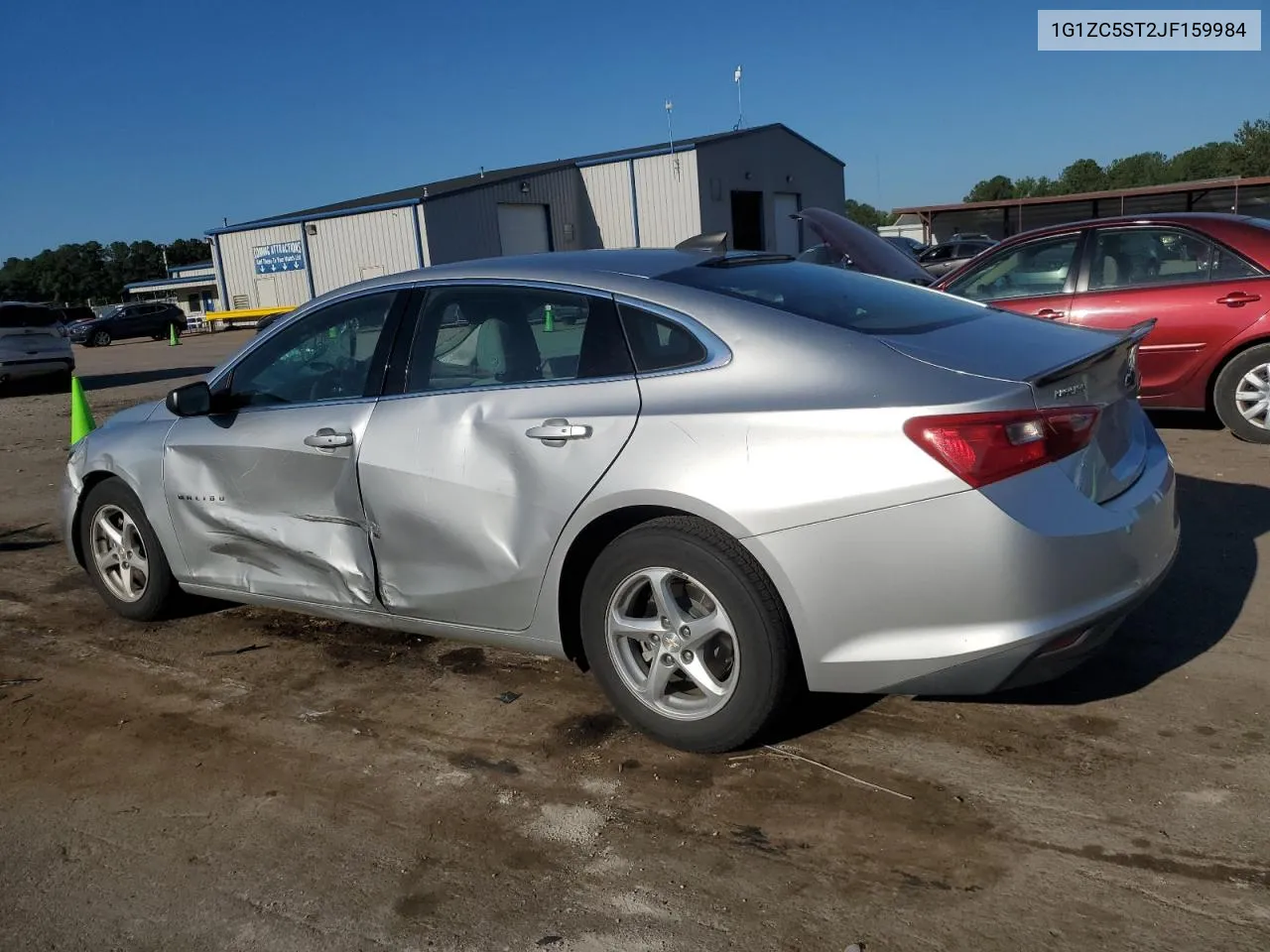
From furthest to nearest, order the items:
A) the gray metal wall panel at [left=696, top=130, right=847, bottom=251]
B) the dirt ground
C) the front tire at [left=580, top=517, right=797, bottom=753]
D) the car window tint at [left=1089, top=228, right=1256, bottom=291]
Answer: the gray metal wall panel at [left=696, top=130, right=847, bottom=251], the car window tint at [left=1089, top=228, right=1256, bottom=291], the front tire at [left=580, top=517, right=797, bottom=753], the dirt ground

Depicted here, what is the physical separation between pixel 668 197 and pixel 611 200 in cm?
242

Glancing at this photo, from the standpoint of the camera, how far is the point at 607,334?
11.2ft

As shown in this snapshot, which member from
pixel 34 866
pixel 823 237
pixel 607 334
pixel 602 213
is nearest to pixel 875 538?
pixel 607 334

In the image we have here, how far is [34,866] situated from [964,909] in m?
2.54

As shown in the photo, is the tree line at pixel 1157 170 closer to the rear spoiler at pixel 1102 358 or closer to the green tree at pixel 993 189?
the green tree at pixel 993 189

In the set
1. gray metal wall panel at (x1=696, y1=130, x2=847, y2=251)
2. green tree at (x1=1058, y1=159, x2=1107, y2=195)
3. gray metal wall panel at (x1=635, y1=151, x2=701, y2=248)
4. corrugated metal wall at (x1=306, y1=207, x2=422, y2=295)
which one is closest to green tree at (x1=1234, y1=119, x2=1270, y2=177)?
green tree at (x1=1058, y1=159, x2=1107, y2=195)

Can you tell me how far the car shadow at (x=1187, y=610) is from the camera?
358 cm

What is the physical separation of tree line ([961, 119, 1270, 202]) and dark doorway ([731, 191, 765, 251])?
23.6m

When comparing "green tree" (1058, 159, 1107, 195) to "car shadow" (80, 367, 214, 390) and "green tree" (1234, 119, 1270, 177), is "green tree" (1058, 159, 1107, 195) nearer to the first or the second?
"green tree" (1234, 119, 1270, 177)

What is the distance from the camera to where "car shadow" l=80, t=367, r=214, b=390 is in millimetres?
20812

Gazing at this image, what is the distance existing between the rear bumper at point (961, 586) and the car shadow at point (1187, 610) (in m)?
0.70

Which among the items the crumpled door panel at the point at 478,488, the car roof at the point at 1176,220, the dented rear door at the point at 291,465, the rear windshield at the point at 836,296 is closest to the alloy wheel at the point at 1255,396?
the car roof at the point at 1176,220

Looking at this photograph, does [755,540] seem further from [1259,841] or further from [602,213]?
[602,213]

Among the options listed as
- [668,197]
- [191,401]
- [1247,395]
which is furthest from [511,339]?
[668,197]
